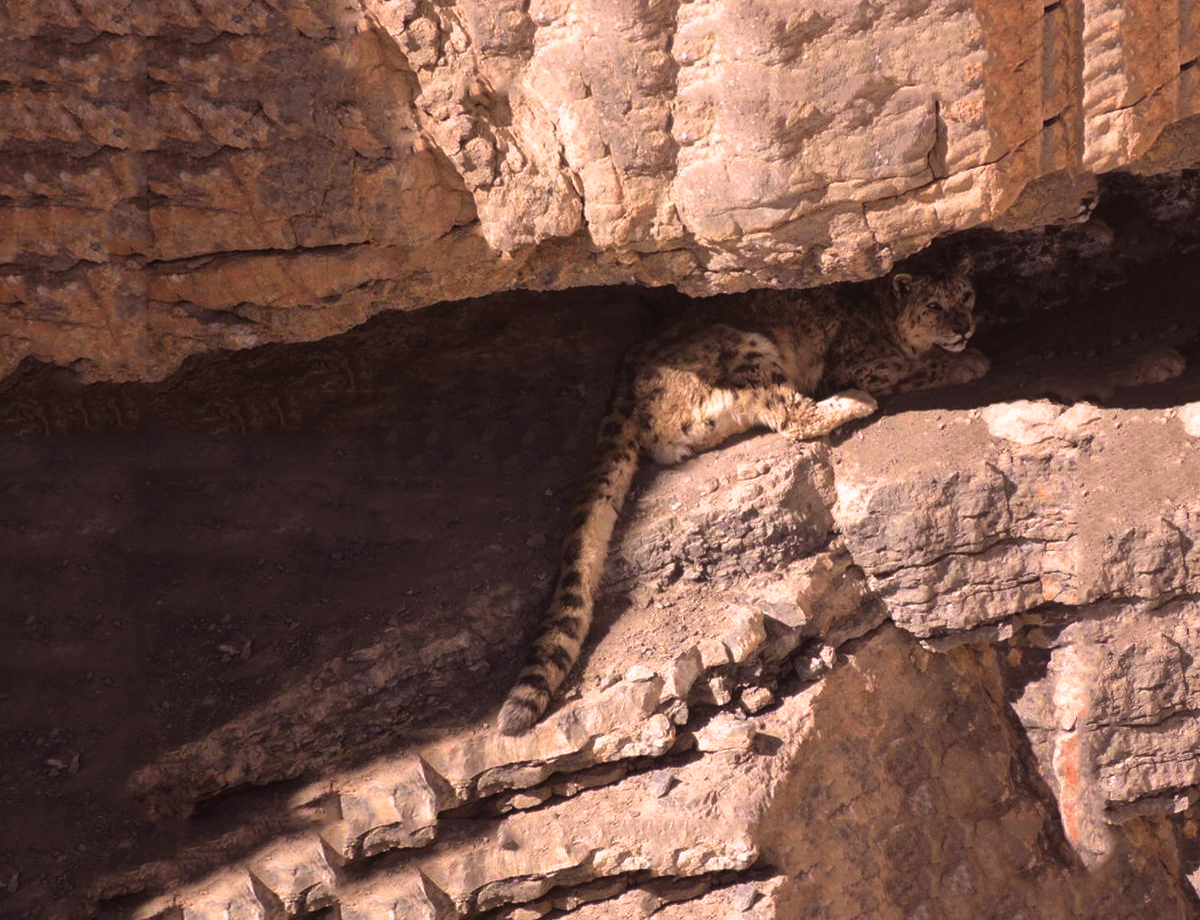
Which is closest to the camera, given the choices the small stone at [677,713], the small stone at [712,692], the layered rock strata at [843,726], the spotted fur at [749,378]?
the layered rock strata at [843,726]

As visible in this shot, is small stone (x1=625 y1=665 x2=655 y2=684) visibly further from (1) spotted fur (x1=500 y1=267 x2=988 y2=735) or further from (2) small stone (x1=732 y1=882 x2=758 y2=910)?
(2) small stone (x1=732 y1=882 x2=758 y2=910)

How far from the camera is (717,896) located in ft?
16.4

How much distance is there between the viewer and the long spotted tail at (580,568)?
4.99 metres

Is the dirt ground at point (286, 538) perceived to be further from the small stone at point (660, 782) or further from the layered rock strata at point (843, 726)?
the small stone at point (660, 782)

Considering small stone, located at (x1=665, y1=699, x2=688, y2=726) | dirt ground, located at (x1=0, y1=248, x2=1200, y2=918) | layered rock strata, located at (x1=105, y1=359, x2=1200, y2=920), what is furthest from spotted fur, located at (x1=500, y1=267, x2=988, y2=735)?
small stone, located at (x1=665, y1=699, x2=688, y2=726)

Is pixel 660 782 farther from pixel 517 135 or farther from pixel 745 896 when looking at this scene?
pixel 517 135

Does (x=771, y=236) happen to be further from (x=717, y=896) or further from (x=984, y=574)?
(x=717, y=896)

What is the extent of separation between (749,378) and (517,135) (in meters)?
1.94

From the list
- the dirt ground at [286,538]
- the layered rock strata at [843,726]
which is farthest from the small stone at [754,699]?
the dirt ground at [286,538]

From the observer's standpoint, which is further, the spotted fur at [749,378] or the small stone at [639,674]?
the spotted fur at [749,378]

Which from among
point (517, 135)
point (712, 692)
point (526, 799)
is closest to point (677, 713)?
point (712, 692)

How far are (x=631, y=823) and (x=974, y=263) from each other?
12.6ft

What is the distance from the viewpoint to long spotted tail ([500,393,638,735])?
197 inches

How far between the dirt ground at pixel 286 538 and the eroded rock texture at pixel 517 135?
4.29ft
